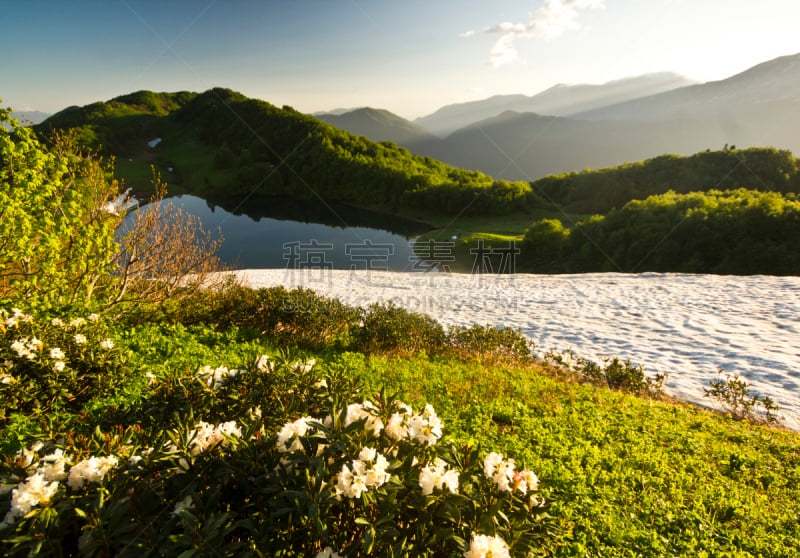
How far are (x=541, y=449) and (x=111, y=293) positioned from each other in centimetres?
1092

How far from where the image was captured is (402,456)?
7.97 ft

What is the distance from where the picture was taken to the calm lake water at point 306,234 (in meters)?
→ 38.8

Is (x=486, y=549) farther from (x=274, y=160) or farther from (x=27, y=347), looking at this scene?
(x=274, y=160)

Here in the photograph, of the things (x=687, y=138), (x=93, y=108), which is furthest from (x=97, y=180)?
(x=687, y=138)

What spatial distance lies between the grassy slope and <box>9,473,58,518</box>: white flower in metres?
3.11

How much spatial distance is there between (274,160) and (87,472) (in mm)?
109998

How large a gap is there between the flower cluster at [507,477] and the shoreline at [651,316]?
23.9 feet

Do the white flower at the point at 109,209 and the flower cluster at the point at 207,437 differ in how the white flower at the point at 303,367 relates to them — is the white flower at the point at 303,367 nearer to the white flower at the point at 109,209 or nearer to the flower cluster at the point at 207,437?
the flower cluster at the point at 207,437

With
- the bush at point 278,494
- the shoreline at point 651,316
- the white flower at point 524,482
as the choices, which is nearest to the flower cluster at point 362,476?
the bush at point 278,494

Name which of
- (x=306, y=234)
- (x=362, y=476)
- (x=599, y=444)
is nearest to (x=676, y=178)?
(x=306, y=234)

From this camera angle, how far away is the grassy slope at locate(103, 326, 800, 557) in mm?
3682

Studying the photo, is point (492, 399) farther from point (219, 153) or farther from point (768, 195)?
point (219, 153)

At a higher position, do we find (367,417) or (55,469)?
(367,417)

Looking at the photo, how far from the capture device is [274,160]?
101 metres
